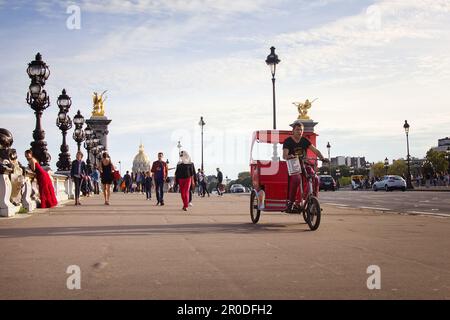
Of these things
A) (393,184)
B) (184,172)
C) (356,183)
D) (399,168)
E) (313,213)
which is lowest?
(313,213)

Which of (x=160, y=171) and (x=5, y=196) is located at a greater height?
(x=160, y=171)

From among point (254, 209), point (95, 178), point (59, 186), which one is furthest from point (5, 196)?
point (95, 178)

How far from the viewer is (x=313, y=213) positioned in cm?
1051

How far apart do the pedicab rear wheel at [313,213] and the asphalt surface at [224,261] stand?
0.23 m

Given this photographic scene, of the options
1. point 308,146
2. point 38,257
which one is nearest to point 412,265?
point 38,257

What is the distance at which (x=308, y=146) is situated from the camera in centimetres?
1133

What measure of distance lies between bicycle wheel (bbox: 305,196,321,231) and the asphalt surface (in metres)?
0.23

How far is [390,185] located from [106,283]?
48974mm

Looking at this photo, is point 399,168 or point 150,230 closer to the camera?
point 150,230

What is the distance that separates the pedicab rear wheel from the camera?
408 inches

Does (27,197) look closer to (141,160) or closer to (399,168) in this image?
(141,160)

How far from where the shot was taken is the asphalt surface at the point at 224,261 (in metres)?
5.04

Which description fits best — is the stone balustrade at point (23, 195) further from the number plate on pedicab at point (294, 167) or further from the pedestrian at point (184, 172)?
the number plate on pedicab at point (294, 167)

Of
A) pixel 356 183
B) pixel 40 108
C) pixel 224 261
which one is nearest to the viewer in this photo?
pixel 224 261
